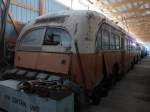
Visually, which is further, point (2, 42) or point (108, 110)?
point (2, 42)

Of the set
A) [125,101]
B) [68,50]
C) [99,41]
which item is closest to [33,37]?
[68,50]

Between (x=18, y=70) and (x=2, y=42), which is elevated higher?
(x=2, y=42)

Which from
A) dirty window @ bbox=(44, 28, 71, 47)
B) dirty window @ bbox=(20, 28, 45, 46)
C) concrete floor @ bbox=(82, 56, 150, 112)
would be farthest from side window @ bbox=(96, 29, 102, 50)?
concrete floor @ bbox=(82, 56, 150, 112)

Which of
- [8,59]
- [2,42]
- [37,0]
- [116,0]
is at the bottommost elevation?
[8,59]

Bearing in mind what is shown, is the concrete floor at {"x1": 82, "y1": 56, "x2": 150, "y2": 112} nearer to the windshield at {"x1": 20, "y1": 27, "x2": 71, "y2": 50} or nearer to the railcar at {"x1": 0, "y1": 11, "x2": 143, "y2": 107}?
the railcar at {"x1": 0, "y1": 11, "x2": 143, "y2": 107}

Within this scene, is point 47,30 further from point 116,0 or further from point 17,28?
point 116,0

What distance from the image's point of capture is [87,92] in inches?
135

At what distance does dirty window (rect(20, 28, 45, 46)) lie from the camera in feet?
12.7

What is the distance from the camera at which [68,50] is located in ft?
10.9

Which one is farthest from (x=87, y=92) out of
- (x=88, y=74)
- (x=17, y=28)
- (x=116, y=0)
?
(x=116, y=0)

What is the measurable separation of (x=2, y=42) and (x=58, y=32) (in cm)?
220

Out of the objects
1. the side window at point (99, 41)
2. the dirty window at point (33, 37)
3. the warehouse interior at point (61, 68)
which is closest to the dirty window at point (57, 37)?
the warehouse interior at point (61, 68)

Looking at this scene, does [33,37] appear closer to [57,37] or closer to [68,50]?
[57,37]

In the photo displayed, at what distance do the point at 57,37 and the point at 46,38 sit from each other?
0.97ft
